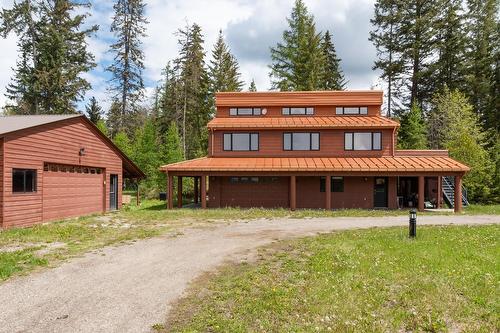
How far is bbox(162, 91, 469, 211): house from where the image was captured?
23797mm

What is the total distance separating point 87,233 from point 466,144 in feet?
92.2

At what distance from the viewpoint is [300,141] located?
88.3ft

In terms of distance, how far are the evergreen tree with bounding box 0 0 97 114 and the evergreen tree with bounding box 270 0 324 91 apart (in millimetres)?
22292

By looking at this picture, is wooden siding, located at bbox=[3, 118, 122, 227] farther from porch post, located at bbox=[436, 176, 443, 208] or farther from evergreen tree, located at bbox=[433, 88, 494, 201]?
evergreen tree, located at bbox=[433, 88, 494, 201]

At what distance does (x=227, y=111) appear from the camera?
1163 inches

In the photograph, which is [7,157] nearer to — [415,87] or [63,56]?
[63,56]

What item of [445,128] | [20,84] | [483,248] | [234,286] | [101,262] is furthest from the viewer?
[20,84]

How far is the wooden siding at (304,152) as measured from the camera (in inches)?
1033

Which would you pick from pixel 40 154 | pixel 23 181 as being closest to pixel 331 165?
pixel 40 154

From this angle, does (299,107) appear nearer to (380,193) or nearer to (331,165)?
(331,165)

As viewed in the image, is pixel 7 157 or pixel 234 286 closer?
pixel 234 286

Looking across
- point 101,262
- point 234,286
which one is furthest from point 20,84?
→ point 234,286

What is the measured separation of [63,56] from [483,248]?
39970mm

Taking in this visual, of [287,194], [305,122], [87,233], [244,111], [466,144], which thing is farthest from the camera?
[244,111]
